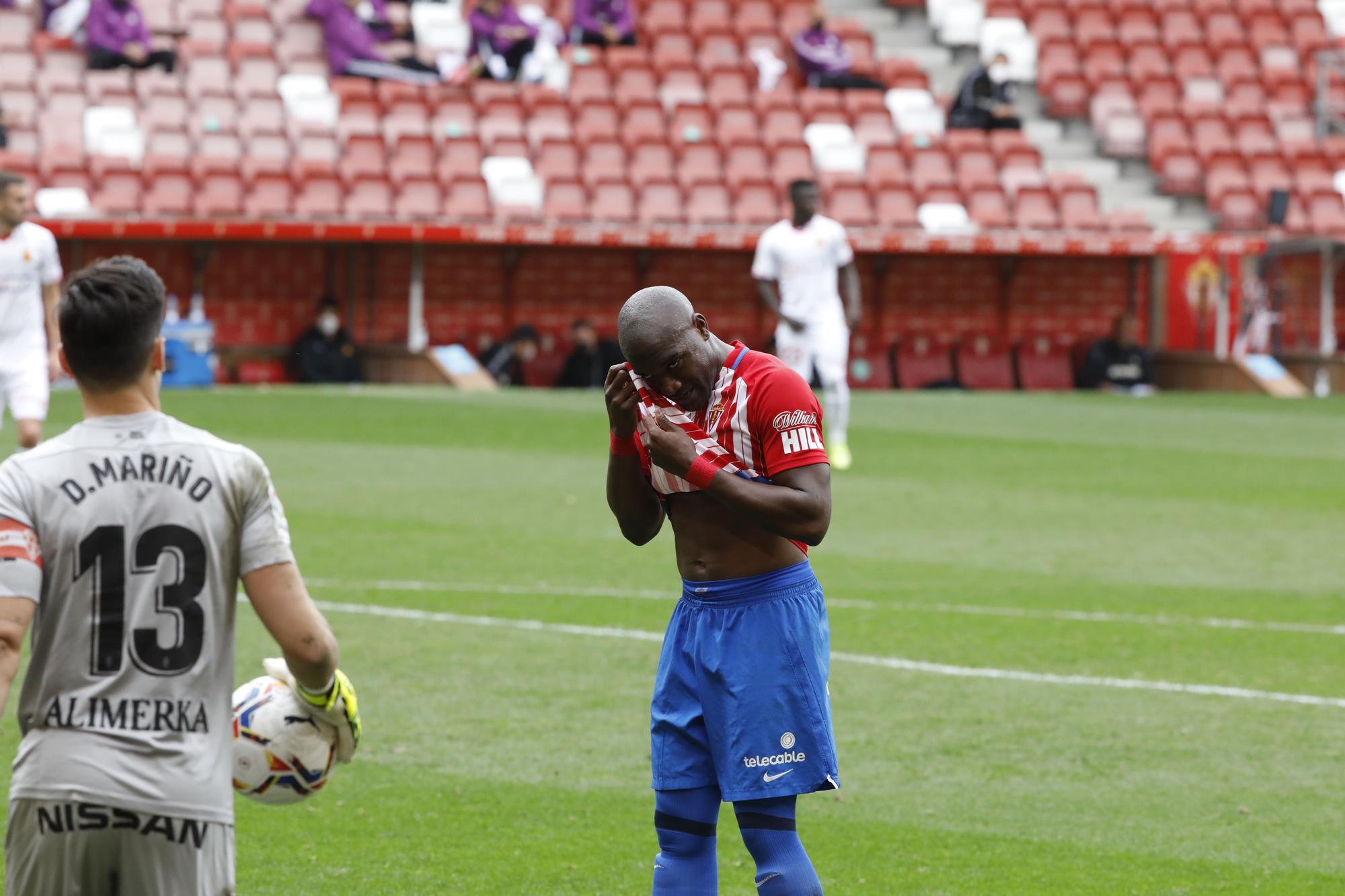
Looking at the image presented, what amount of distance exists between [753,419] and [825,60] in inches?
1006

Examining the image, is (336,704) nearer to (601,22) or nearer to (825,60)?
(601,22)

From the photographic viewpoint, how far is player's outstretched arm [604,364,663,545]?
457 centimetres

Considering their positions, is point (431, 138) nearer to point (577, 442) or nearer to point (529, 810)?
point (577, 442)

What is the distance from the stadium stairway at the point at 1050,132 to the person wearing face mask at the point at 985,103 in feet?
3.42

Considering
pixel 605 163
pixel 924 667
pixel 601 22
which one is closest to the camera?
pixel 924 667

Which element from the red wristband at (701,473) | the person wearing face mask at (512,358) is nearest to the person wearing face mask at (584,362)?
the person wearing face mask at (512,358)

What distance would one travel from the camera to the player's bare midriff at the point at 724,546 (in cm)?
450

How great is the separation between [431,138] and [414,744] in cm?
1988

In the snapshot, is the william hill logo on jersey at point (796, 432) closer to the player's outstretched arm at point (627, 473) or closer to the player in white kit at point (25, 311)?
the player's outstretched arm at point (627, 473)

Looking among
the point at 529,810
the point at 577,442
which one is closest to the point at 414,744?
the point at 529,810

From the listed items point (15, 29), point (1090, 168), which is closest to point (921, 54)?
point (1090, 168)

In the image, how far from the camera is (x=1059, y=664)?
28.8ft

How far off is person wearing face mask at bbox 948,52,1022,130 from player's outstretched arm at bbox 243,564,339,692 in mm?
26908

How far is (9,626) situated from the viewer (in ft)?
10.7
